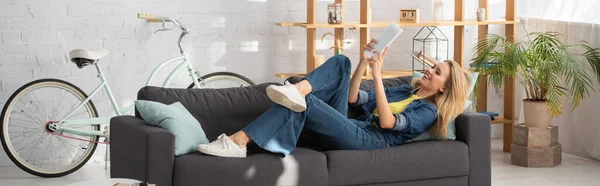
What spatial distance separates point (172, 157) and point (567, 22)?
3.41m

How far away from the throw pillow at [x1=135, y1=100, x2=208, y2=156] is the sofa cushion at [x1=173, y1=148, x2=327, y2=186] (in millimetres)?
77

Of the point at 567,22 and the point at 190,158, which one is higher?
the point at 567,22

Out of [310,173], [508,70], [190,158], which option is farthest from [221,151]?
[508,70]

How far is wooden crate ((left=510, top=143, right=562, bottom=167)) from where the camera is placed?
19.9 ft

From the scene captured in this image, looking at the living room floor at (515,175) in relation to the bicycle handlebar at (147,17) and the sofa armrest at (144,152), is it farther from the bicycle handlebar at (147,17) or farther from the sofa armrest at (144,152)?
the sofa armrest at (144,152)

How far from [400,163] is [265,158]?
0.69 meters

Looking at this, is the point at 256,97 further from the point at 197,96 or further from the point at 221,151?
the point at 221,151

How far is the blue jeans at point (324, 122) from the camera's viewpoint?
438 centimetres

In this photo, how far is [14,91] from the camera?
6027mm

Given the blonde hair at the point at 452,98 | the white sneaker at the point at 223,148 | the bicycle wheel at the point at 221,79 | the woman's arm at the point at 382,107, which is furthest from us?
the bicycle wheel at the point at 221,79

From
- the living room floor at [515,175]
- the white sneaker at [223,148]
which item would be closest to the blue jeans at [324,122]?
the white sneaker at [223,148]

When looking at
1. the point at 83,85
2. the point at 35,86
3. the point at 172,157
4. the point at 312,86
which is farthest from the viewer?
the point at 83,85

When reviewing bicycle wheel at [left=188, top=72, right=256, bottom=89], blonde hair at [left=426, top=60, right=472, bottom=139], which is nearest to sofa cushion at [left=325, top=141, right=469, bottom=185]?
blonde hair at [left=426, top=60, right=472, bottom=139]

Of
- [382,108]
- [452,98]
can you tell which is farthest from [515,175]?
[382,108]
